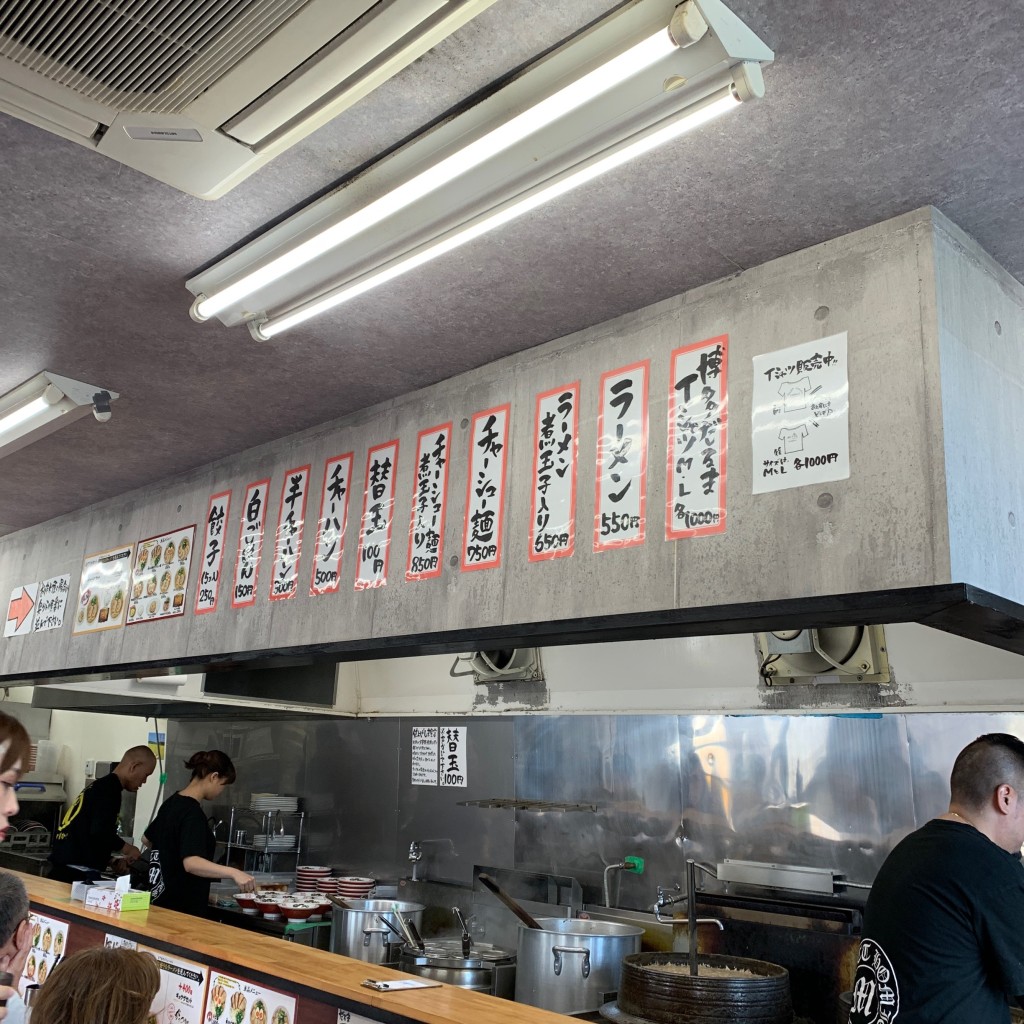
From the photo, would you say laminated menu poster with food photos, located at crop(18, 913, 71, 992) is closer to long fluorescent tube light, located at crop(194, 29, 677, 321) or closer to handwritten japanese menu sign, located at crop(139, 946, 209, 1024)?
handwritten japanese menu sign, located at crop(139, 946, 209, 1024)

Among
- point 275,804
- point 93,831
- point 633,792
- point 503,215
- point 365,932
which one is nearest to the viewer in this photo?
point 503,215

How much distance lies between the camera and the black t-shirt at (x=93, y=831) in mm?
6160

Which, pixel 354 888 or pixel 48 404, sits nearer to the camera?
pixel 48 404

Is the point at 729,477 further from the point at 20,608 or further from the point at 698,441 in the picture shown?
the point at 20,608

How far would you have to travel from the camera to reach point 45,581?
5.91 metres

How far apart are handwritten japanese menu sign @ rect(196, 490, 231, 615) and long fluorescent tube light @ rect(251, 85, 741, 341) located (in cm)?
162

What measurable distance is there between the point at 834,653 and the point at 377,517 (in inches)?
87.9

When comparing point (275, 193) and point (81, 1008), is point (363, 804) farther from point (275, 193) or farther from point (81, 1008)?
point (275, 193)

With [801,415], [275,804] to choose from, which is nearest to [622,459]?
[801,415]

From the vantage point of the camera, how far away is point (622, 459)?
2.92 meters

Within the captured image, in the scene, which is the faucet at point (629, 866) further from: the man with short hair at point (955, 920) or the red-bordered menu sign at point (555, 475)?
the red-bordered menu sign at point (555, 475)

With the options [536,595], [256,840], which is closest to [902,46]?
[536,595]

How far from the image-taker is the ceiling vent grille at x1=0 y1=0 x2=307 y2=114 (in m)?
1.74

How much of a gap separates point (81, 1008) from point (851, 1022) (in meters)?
2.01
